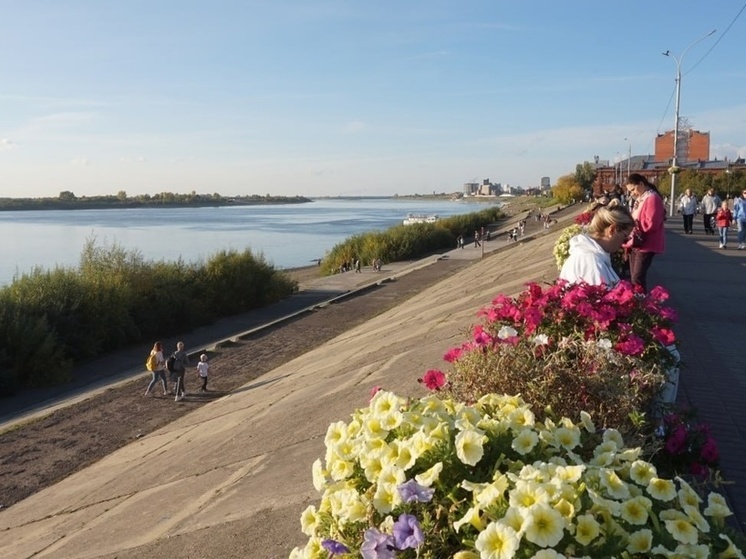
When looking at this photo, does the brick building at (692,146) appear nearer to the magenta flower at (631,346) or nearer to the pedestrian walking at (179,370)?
the pedestrian walking at (179,370)

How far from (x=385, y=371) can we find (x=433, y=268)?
23.3m

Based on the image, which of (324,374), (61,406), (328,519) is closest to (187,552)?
(328,519)

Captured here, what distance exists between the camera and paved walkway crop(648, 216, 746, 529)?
4.48 meters

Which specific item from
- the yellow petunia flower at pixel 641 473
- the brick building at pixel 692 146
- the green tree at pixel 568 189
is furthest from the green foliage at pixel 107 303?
the brick building at pixel 692 146

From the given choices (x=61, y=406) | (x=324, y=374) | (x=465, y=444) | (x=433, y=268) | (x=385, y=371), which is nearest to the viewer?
(x=465, y=444)

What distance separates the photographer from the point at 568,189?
9000cm

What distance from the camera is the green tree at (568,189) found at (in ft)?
285

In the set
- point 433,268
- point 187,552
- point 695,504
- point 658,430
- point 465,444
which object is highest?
point 465,444

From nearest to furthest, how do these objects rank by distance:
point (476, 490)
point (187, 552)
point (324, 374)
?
point (476, 490) < point (187, 552) < point (324, 374)

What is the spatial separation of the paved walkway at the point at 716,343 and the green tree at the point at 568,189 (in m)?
73.8

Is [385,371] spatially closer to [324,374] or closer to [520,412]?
[324,374]

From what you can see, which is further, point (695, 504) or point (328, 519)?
point (328, 519)

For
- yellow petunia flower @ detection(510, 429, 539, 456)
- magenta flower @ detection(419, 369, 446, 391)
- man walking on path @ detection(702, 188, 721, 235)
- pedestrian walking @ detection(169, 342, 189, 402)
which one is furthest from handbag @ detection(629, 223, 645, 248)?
man walking on path @ detection(702, 188, 721, 235)

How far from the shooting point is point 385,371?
8023 millimetres
